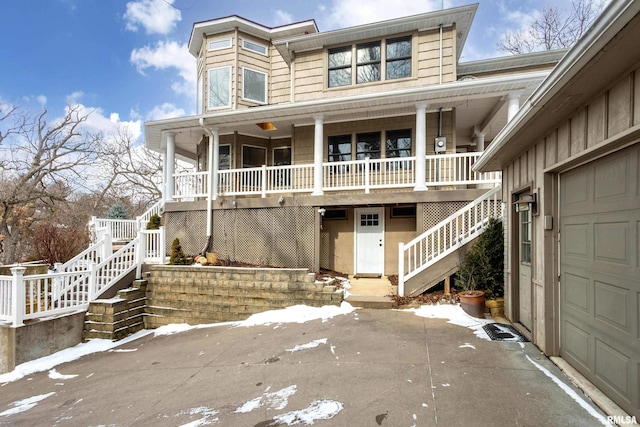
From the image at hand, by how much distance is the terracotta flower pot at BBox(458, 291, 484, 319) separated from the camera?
5160 mm

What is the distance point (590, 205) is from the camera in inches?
116

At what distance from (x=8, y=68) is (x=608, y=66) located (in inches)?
886

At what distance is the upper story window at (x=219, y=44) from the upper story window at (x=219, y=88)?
0.89 metres

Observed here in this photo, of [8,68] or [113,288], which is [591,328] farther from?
[8,68]

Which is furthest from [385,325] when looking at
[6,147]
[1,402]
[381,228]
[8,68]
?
[8,68]

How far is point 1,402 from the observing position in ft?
13.8

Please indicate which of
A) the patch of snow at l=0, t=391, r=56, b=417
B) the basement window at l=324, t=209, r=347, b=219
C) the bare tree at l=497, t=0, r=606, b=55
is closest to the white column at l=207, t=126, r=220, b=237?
the basement window at l=324, t=209, r=347, b=219

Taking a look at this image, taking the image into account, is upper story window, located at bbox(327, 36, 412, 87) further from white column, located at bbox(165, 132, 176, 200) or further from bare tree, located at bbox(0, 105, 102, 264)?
bare tree, located at bbox(0, 105, 102, 264)

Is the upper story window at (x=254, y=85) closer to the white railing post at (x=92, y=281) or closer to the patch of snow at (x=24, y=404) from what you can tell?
the white railing post at (x=92, y=281)

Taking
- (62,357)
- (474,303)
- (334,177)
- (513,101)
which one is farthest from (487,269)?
(62,357)

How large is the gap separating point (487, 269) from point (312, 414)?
174 inches

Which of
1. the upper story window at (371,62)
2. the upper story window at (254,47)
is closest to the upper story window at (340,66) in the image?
the upper story window at (371,62)

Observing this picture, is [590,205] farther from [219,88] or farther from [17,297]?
[219,88]

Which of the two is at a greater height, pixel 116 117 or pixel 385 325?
pixel 116 117
